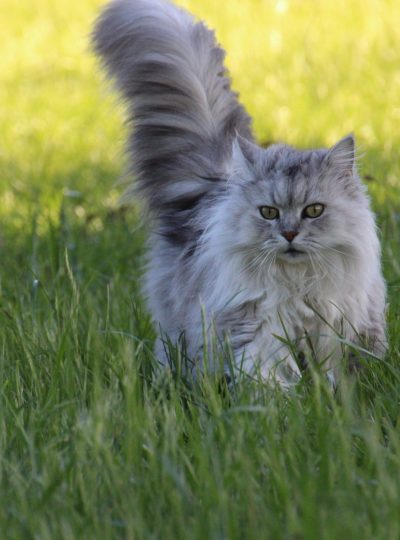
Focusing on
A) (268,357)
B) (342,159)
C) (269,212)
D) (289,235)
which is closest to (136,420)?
(268,357)

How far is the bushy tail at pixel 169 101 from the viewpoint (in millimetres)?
4438

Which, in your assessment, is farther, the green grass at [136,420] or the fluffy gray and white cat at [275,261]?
A: the fluffy gray and white cat at [275,261]

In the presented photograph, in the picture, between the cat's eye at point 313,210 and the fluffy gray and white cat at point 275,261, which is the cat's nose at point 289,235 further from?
the cat's eye at point 313,210

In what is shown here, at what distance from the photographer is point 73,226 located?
19.9ft

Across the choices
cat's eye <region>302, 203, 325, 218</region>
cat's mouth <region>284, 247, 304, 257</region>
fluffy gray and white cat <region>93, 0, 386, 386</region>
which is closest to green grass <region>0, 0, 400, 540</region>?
fluffy gray and white cat <region>93, 0, 386, 386</region>

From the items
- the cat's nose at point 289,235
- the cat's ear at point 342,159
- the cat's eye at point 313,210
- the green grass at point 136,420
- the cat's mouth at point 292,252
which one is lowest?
the green grass at point 136,420

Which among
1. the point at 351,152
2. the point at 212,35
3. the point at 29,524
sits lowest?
the point at 29,524

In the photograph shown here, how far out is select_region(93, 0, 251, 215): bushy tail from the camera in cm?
444

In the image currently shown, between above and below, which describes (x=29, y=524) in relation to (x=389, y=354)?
below

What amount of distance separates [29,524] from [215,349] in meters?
1.14

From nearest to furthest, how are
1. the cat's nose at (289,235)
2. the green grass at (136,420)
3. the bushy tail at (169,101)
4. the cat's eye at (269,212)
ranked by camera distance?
the green grass at (136,420) → the cat's nose at (289,235) → the cat's eye at (269,212) → the bushy tail at (169,101)

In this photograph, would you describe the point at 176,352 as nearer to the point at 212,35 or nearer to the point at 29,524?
the point at 29,524

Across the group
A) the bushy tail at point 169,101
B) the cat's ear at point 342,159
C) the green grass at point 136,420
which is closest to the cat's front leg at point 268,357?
the green grass at point 136,420

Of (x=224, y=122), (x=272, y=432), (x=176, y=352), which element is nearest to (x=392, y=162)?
(x=224, y=122)
